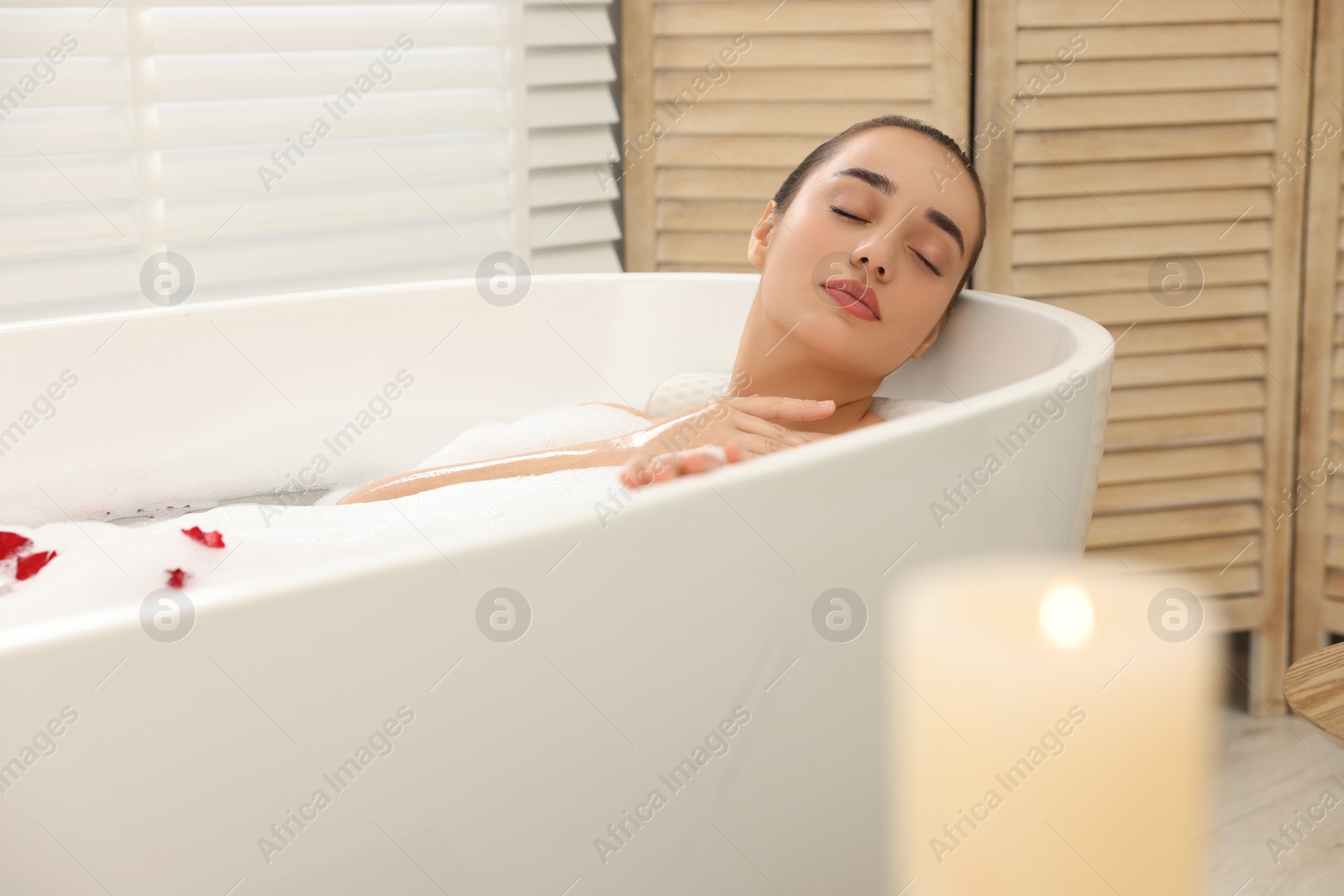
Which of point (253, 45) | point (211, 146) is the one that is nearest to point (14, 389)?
point (211, 146)

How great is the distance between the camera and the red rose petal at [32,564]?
1010 millimetres

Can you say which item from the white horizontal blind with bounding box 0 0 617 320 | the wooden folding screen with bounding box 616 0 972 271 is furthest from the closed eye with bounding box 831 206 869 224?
the white horizontal blind with bounding box 0 0 617 320

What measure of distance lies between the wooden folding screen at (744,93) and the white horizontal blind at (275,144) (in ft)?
0.43

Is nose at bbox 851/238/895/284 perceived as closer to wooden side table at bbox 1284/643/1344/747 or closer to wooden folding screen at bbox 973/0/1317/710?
wooden side table at bbox 1284/643/1344/747

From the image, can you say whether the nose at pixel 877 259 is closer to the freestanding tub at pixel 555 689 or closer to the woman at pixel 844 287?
the woman at pixel 844 287

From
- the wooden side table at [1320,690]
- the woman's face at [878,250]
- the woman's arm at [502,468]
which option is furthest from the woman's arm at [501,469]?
the wooden side table at [1320,690]

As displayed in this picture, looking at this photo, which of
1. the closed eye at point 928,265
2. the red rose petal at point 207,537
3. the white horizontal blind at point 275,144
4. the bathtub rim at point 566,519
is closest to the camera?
the bathtub rim at point 566,519

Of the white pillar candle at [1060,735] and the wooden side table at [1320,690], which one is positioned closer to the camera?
the white pillar candle at [1060,735]

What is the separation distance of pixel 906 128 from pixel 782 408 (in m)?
0.35

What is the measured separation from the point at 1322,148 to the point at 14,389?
75.3 inches

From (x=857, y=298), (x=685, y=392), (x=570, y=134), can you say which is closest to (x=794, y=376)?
(x=857, y=298)

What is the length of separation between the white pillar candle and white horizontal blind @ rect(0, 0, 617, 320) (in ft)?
5.32

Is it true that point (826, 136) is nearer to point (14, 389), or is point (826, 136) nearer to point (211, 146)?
point (211, 146)

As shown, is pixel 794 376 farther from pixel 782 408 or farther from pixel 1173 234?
pixel 1173 234
